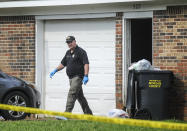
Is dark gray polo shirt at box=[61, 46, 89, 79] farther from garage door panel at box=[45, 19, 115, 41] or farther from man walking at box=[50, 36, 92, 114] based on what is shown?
garage door panel at box=[45, 19, 115, 41]

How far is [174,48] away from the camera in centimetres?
1267

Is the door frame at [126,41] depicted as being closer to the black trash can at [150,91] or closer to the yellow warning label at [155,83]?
the black trash can at [150,91]

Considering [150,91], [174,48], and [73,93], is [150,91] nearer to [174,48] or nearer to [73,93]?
[174,48]

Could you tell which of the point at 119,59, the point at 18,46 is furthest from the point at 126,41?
the point at 18,46

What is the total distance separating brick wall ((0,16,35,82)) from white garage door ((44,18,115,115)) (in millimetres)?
447

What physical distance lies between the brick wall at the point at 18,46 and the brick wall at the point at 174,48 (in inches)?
137

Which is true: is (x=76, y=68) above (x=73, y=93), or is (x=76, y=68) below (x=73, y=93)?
above

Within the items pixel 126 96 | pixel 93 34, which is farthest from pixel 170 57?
pixel 93 34

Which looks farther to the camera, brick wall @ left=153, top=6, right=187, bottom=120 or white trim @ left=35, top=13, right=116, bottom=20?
white trim @ left=35, top=13, right=116, bottom=20

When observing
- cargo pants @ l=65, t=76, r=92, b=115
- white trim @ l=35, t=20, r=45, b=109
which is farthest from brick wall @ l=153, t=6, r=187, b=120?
white trim @ l=35, t=20, r=45, b=109

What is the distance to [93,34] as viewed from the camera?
14.0 meters

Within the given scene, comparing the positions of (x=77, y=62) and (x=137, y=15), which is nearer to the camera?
→ (x=77, y=62)

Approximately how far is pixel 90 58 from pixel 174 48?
241 centimetres

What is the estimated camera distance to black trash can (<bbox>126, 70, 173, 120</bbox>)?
39.3 ft
